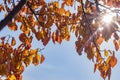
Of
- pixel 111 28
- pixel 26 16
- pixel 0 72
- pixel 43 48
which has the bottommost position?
pixel 111 28

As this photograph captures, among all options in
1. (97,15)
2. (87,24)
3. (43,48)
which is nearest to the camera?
(97,15)

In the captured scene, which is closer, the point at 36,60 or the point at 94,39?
the point at 94,39

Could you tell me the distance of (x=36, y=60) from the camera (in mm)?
8094

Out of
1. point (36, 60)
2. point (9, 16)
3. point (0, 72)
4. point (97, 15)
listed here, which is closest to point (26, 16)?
point (36, 60)

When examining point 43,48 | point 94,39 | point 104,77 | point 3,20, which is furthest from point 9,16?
point 104,77

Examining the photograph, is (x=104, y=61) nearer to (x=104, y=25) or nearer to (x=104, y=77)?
(x=104, y=77)

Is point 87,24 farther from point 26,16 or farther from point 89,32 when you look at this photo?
point 26,16

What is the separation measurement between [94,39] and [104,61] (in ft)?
1.90

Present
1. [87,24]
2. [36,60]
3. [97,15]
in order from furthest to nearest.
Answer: [36,60]
[87,24]
[97,15]

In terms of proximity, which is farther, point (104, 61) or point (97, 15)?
point (104, 61)

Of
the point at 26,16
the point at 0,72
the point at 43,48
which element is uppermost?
the point at 26,16

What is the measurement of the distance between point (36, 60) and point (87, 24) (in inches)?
77.9

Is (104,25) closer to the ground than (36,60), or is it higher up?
closer to the ground

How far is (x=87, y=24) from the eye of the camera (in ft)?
22.5
